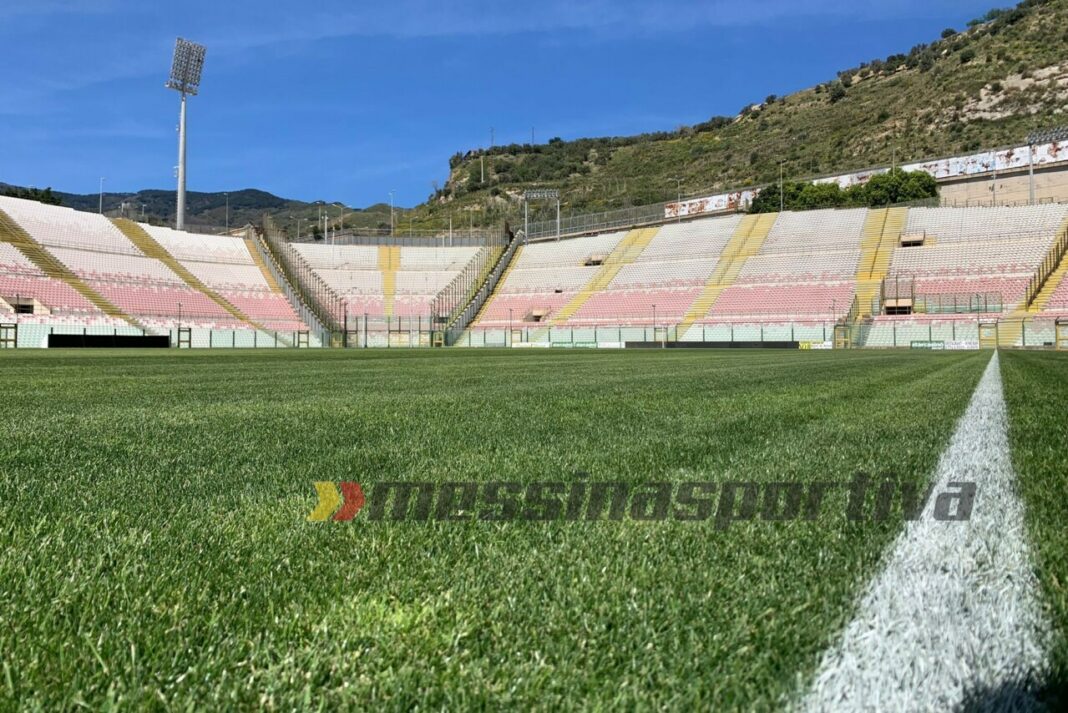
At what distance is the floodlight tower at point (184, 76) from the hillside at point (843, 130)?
39.4 metres

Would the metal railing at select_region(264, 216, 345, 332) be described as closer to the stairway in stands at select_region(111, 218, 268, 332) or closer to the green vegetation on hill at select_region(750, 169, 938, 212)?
the stairway in stands at select_region(111, 218, 268, 332)

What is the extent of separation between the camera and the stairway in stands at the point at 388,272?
49094mm

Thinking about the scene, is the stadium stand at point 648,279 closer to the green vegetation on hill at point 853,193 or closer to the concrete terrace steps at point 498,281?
the concrete terrace steps at point 498,281

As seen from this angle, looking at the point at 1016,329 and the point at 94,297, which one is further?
the point at 94,297

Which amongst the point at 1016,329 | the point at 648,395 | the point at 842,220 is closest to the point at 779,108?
→ the point at 842,220

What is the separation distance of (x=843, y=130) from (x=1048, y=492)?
94.9 meters

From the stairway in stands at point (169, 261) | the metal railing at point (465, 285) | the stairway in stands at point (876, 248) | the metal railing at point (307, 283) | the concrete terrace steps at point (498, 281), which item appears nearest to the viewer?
the stairway in stands at point (876, 248)

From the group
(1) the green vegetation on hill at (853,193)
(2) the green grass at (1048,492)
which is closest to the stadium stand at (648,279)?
(1) the green vegetation on hill at (853,193)

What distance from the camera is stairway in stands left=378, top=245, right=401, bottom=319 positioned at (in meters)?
49.1

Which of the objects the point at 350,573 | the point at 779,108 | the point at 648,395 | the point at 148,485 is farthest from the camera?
the point at 779,108

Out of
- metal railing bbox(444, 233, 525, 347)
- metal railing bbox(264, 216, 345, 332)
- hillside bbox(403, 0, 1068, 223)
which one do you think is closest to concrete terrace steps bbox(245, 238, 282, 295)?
metal railing bbox(264, 216, 345, 332)

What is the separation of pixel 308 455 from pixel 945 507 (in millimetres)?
2285

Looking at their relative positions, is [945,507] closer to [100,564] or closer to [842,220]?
[100,564]

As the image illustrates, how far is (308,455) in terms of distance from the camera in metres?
3.01
